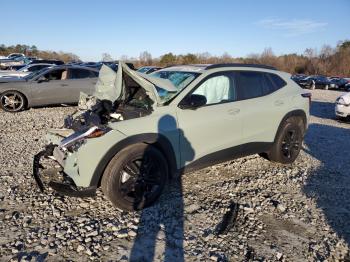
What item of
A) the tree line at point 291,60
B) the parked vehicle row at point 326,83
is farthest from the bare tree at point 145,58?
the parked vehicle row at point 326,83

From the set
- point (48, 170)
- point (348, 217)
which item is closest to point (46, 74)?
point (48, 170)

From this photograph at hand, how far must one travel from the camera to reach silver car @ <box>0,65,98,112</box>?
11.0m

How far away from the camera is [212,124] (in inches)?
185

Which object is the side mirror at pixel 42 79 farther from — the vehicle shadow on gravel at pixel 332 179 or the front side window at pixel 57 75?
the vehicle shadow on gravel at pixel 332 179

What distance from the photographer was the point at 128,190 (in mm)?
4188

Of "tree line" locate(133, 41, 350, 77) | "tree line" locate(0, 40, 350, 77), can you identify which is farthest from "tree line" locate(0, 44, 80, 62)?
"tree line" locate(133, 41, 350, 77)

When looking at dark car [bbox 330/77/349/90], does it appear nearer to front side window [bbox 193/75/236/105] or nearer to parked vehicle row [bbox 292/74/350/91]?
parked vehicle row [bbox 292/74/350/91]

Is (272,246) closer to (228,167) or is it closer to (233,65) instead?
(228,167)

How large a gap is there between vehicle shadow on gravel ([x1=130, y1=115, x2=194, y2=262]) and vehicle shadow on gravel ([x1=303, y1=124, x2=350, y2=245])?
1.86 meters

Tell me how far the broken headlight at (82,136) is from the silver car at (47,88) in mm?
7897

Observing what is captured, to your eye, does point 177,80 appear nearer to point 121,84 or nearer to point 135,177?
point 121,84

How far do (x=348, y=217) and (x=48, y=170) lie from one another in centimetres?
443

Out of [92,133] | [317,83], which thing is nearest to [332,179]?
[92,133]

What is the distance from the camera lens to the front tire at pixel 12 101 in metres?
11.0
